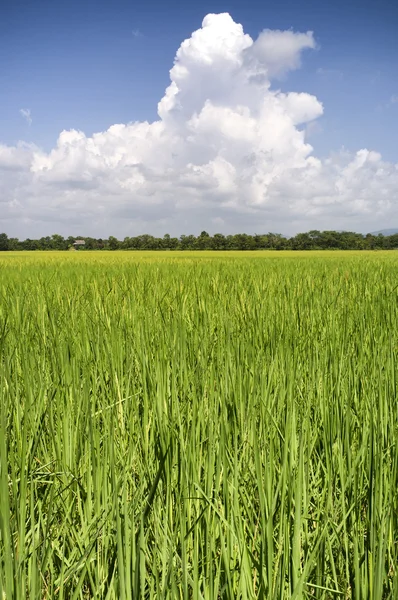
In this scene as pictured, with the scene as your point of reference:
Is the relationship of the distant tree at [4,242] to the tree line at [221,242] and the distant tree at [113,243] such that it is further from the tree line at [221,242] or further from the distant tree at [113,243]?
the distant tree at [113,243]

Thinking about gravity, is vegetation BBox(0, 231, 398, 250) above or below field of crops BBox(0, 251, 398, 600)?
above

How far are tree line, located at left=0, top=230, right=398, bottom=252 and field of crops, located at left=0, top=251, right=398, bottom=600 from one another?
5044 cm

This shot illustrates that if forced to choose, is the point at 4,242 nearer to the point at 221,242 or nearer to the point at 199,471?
the point at 221,242

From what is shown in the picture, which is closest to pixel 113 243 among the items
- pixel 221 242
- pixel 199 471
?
pixel 221 242

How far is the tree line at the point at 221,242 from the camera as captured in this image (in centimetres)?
5266

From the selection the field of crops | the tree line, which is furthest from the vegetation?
the field of crops

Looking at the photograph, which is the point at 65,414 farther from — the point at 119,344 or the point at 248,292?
the point at 248,292

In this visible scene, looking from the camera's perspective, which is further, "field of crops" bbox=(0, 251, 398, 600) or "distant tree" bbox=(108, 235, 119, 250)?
"distant tree" bbox=(108, 235, 119, 250)

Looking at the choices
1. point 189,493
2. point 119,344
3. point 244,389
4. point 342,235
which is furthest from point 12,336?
point 342,235

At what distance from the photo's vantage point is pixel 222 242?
54.6 meters

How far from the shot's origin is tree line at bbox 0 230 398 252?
5266 cm

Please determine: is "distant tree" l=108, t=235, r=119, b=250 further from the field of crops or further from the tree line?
the field of crops

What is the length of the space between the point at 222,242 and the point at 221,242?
0.16 m

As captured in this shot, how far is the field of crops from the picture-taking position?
629 millimetres
